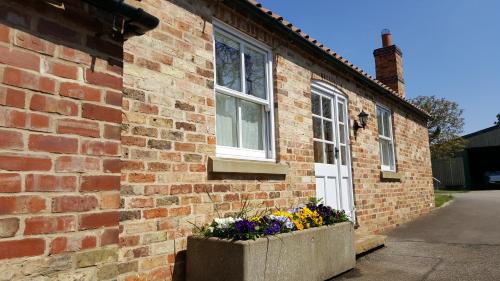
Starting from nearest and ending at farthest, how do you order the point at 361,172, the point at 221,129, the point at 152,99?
1. the point at 152,99
2. the point at 221,129
3. the point at 361,172

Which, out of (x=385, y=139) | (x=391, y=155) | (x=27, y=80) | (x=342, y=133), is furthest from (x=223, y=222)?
(x=391, y=155)

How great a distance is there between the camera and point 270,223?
411 centimetres

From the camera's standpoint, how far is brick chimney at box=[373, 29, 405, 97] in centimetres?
1279

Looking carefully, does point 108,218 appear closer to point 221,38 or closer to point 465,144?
point 221,38

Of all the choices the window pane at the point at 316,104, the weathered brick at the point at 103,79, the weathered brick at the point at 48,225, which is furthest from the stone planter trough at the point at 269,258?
the window pane at the point at 316,104

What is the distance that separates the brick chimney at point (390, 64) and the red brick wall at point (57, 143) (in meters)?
11.8

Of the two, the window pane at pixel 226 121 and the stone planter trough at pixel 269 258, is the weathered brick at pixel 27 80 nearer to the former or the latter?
the stone planter trough at pixel 269 258

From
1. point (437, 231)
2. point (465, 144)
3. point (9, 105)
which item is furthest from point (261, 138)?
point (465, 144)

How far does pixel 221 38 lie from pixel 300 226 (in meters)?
2.55

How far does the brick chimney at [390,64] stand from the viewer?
12789 millimetres

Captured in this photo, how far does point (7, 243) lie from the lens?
1.92 metres

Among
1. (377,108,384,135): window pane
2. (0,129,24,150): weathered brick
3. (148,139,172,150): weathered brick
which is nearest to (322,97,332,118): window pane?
(377,108,384,135): window pane

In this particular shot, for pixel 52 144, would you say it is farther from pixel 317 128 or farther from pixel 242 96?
pixel 317 128

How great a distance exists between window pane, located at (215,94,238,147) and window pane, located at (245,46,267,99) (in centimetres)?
44
